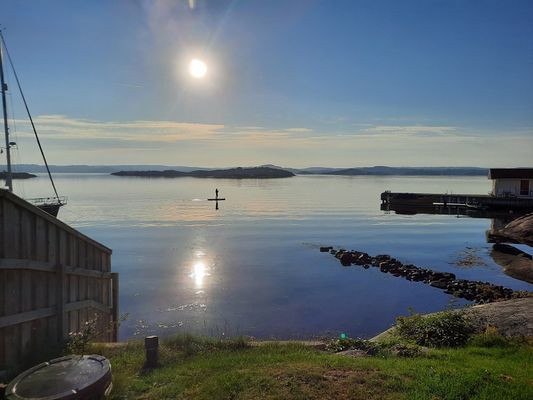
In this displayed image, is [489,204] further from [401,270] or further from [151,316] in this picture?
[151,316]

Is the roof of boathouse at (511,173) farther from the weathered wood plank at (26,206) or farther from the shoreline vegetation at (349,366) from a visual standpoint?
the weathered wood plank at (26,206)

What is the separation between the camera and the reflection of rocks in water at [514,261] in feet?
97.7

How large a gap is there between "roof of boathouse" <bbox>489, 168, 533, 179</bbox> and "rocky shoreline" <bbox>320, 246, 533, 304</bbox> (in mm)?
41430

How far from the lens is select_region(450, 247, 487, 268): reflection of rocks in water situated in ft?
110

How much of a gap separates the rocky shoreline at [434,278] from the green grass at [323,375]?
11.8m

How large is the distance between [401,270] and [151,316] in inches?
704

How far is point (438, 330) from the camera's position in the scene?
39.6 feet

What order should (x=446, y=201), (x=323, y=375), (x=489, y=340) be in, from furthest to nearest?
(x=446, y=201), (x=489, y=340), (x=323, y=375)

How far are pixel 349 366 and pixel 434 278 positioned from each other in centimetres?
2152

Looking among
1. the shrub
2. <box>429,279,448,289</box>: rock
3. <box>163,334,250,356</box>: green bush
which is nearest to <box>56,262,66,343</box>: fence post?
<box>163,334,250,356</box>: green bush

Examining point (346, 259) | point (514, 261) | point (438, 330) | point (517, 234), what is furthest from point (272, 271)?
point (517, 234)

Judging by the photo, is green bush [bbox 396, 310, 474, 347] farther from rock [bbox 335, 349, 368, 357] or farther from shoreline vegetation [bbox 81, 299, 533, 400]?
rock [bbox 335, 349, 368, 357]

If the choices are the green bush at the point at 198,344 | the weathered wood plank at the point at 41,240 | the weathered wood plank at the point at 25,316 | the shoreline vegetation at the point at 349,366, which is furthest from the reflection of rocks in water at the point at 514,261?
the weathered wood plank at the point at 41,240

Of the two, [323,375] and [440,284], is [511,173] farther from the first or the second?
[323,375]
